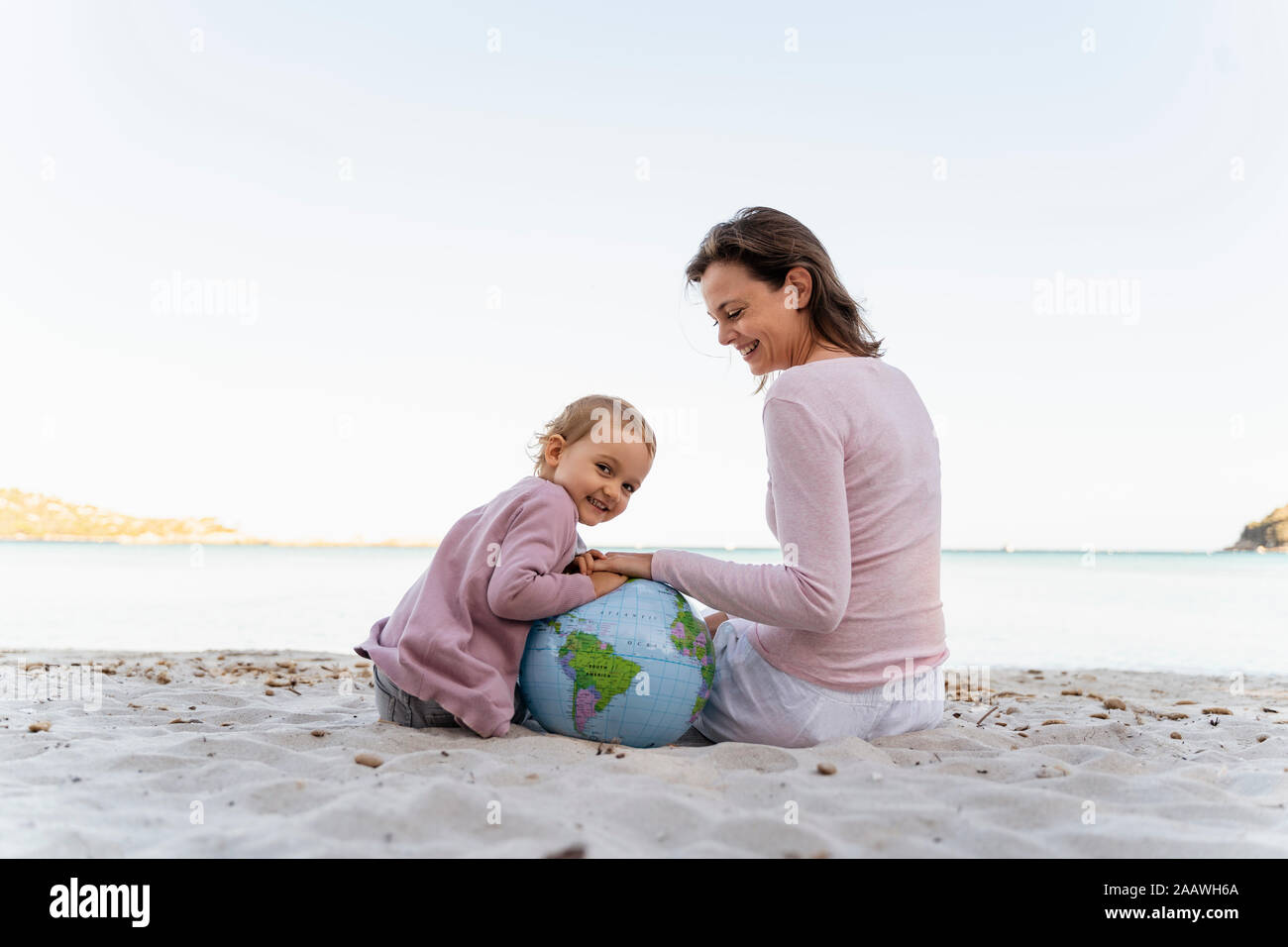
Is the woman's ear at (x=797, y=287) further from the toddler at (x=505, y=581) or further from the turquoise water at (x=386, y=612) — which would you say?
the turquoise water at (x=386, y=612)

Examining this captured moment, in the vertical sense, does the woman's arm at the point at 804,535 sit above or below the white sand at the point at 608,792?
above

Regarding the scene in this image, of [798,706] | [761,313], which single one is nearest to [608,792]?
[798,706]

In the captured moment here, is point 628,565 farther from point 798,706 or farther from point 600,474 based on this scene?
point 798,706

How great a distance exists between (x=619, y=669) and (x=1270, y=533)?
66724 mm

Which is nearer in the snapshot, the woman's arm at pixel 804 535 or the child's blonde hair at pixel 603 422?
the woman's arm at pixel 804 535

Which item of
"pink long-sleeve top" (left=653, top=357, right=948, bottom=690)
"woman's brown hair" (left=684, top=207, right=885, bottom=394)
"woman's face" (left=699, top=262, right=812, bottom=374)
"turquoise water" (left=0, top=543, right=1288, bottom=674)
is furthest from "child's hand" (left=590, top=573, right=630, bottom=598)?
"turquoise water" (left=0, top=543, right=1288, bottom=674)

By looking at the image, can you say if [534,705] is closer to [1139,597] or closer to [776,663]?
[776,663]

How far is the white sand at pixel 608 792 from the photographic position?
8.98ft

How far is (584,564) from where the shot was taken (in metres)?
4.43

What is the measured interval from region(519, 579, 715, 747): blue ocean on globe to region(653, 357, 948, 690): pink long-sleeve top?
230 millimetres

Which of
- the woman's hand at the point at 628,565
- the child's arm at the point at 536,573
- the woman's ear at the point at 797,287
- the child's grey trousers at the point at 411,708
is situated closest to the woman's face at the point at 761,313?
the woman's ear at the point at 797,287

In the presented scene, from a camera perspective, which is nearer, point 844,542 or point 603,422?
point 844,542

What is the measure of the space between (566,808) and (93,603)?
1768 centimetres
